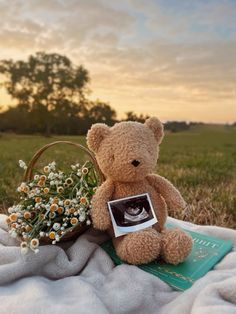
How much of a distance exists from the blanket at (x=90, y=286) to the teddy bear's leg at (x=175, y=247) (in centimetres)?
11

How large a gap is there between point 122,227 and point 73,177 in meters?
0.36

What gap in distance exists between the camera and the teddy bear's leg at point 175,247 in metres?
1.37

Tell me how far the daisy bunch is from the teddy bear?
83mm

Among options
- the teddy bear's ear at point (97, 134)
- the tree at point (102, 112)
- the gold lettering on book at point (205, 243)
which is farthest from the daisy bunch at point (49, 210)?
the tree at point (102, 112)

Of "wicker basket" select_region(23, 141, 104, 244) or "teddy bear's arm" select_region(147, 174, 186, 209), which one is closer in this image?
"wicker basket" select_region(23, 141, 104, 244)

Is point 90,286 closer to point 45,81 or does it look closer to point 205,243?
point 205,243

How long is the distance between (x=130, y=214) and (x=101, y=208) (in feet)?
0.40

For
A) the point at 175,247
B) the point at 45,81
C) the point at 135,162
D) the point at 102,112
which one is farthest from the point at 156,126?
the point at 45,81

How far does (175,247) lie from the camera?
1.37 meters

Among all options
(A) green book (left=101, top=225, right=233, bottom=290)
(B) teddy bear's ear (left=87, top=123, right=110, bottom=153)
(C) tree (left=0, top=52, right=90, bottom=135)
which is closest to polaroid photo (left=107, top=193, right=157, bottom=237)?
(A) green book (left=101, top=225, right=233, bottom=290)

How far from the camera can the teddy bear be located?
1373 millimetres

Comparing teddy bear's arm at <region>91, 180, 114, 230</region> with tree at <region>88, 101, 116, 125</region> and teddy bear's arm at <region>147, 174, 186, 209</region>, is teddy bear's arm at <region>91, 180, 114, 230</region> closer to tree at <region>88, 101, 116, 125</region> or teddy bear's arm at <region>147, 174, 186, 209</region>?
teddy bear's arm at <region>147, 174, 186, 209</region>

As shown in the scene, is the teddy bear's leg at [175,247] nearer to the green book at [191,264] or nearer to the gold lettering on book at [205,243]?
the green book at [191,264]

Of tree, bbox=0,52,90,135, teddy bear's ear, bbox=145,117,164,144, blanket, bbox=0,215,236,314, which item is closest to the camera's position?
blanket, bbox=0,215,236,314
